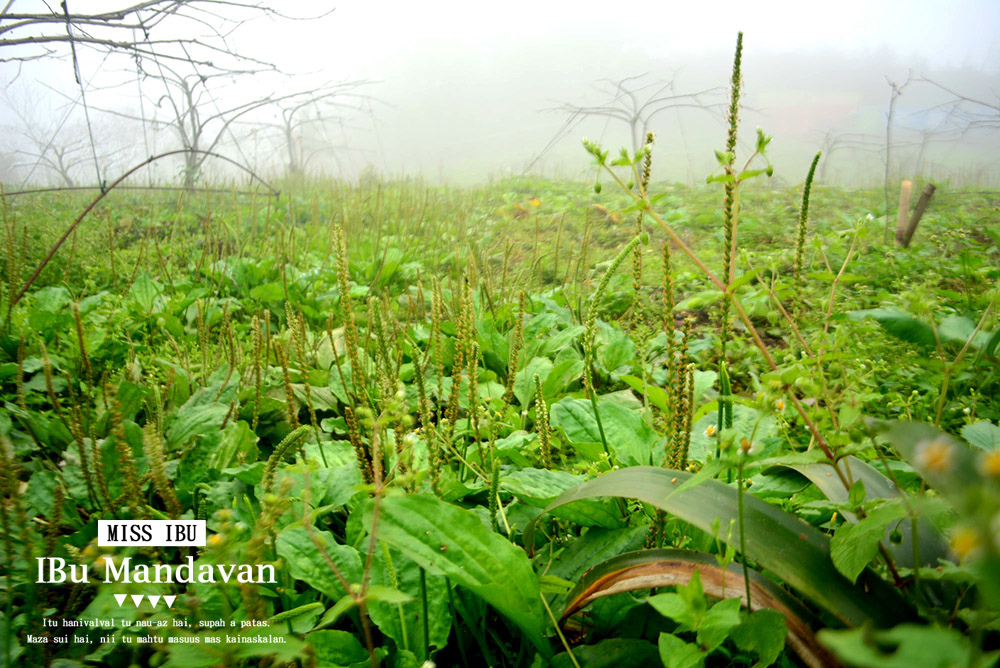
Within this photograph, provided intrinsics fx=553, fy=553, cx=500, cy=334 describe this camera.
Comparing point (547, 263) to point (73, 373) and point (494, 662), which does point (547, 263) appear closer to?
point (73, 373)

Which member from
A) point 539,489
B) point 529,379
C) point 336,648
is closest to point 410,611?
point 336,648

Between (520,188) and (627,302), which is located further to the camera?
(520,188)

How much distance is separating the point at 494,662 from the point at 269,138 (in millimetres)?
9417

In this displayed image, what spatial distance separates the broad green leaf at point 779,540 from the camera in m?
0.56

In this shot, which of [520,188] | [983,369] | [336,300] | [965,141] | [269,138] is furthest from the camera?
[269,138]

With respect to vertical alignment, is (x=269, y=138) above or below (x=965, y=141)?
above

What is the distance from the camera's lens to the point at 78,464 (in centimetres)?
104

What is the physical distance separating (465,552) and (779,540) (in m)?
0.35

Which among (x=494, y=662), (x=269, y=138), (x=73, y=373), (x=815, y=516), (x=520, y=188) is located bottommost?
(x=494, y=662)

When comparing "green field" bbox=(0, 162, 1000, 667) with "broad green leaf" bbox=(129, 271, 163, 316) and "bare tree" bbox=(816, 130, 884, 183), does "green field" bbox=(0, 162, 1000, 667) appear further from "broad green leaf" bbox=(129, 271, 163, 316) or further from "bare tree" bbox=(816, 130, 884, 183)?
"bare tree" bbox=(816, 130, 884, 183)

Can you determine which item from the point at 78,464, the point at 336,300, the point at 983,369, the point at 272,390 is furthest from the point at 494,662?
the point at 336,300

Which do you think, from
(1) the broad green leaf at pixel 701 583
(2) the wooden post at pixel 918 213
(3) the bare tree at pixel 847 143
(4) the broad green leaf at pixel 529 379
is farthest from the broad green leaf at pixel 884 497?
(3) the bare tree at pixel 847 143

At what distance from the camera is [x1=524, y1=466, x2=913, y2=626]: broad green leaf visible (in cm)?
56

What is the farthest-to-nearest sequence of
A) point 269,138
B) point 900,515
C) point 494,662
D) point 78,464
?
point 269,138 < point 78,464 < point 494,662 < point 900,515
